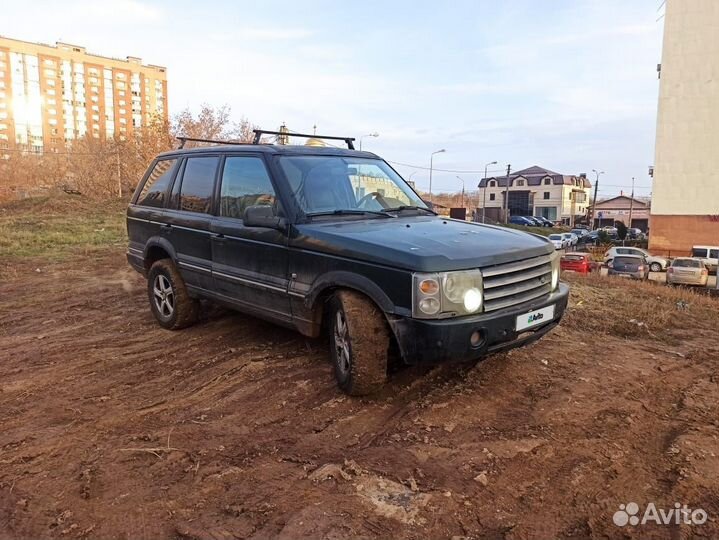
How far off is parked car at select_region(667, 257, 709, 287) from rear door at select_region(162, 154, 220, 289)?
22.8m

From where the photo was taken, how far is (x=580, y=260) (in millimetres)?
23250

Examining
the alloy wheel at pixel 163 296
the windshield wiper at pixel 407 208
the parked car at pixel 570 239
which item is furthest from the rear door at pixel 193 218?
the parked car at pixel 570 239

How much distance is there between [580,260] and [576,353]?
20.3 metres

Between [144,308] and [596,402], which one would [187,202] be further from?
[596,402]

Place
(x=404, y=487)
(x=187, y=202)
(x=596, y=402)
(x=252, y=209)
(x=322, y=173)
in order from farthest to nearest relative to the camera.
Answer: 1. (x=187, y=202)
2. (x=322, y=173)
3. (x=252, y=209)
4. (x=596, y=402)
5. (x=404, y=487)

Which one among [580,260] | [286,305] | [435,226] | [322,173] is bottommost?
[580,260]

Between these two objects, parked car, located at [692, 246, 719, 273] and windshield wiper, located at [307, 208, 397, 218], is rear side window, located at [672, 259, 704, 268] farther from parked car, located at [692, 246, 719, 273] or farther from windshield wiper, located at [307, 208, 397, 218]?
windshield wiper, located at [307, 208, 397, 218]

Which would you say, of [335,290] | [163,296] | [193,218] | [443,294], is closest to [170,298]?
[163,296]


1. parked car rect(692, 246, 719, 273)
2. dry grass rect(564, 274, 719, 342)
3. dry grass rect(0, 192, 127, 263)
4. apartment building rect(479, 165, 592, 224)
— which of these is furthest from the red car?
apartment building rect(479, 165, 592, 224)

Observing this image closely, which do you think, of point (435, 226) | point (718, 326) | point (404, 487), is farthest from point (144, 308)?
point (718, 326)

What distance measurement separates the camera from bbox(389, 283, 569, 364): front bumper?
3.14m

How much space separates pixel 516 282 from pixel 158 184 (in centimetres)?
405

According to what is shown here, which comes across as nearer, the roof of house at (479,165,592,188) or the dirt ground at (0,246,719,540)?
the dirt ground at (0,246,719,540)

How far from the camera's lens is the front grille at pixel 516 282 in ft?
11.0
